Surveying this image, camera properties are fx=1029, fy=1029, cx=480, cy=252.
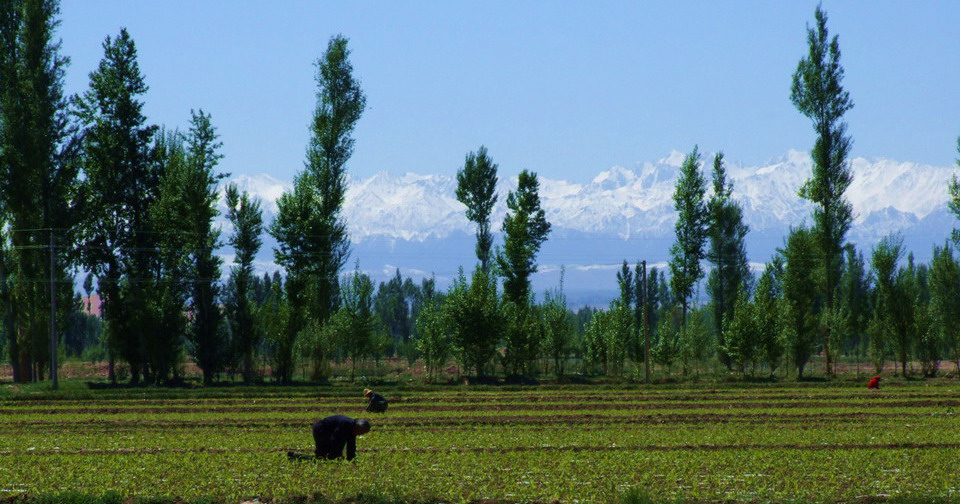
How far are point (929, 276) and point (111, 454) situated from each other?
66.8 m

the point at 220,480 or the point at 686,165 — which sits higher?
the point at 686,165

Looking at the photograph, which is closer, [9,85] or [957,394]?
[957,394]

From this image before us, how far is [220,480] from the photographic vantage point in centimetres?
2131

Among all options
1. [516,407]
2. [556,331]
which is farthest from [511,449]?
[556,331]

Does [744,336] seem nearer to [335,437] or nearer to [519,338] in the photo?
[519,338]

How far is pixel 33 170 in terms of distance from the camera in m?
64.7

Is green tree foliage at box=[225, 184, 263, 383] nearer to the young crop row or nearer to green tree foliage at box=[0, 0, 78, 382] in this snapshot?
green tree foliage at box=[0, 0, 78, 382]

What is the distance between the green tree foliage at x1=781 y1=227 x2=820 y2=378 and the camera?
2963 inches

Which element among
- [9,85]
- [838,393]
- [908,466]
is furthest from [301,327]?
[908,466]

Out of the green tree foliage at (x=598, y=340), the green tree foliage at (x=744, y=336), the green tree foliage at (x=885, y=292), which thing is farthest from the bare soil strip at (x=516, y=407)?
the green tree foliage at (x=598, y=340)

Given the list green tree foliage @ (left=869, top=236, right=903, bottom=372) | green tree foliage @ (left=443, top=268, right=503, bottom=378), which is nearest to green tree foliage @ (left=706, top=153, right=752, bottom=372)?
green tree foliage @ (left=869, top=236, right=903, bottom=372)

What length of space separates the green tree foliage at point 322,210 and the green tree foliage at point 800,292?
109 feet

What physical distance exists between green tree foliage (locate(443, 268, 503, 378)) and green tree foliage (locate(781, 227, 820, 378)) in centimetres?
2153

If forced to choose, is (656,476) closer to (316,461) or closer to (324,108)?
(316,461)
